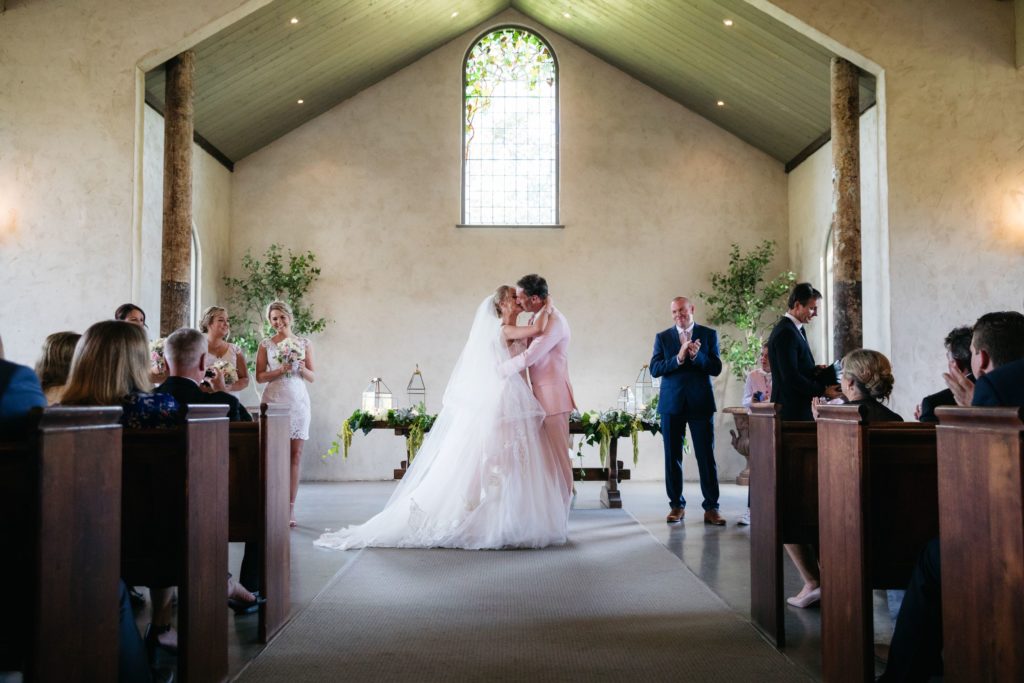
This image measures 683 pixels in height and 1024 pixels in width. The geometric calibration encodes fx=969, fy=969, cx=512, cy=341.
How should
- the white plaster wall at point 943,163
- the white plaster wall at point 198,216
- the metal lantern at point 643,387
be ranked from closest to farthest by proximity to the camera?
the white plaster wall at point 943,163 → the white plaster wall at point 198,216 → the metal lantern at point 643,387

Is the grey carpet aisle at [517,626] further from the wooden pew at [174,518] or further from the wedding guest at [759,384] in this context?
the wedding guest at [759,384]

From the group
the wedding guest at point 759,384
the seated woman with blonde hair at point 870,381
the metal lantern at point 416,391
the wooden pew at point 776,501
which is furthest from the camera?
the metal lantern at point 416,391

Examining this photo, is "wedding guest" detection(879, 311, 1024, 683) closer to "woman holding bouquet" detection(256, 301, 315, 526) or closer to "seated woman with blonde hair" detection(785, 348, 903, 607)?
"seated woman with blonde hair" detection(785, 348, 903, 607)

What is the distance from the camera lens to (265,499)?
147 inches

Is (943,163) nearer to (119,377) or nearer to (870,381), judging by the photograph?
(870,381)

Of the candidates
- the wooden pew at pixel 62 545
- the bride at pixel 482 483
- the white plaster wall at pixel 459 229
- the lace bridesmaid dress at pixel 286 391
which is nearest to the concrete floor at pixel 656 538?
the bride at pixel 482 483

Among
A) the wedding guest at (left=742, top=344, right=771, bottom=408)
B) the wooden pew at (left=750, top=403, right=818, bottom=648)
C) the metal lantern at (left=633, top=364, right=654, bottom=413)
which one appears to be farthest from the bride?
the metal lantern at (left=633, top=364, right=654, bottom=413)

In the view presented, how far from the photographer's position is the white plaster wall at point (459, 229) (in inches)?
443

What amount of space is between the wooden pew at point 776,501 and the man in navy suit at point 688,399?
2.79m

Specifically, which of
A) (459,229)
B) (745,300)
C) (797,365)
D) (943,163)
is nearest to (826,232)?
(745,300)

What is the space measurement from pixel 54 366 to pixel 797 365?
12.7 ft

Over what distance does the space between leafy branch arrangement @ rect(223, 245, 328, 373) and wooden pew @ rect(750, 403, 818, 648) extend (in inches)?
Answer: 307

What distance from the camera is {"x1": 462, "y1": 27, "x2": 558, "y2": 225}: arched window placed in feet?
38.0

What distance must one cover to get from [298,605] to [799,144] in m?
8.15
